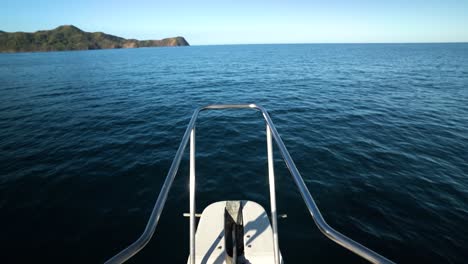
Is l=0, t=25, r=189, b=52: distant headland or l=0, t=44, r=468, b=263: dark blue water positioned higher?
l=0, t=25, r=189, b=52: distant headland

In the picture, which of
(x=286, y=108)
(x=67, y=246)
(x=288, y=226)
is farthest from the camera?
(x=286, y=108)

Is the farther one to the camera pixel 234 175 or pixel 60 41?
pixel 60 41

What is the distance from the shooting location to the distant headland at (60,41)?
12719cm

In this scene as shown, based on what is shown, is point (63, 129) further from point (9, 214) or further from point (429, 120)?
point (429, 120)

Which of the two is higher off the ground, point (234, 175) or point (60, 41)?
point (60, 41)

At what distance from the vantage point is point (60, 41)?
146000 millimetres

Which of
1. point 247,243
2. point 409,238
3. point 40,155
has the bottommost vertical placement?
point 409,238

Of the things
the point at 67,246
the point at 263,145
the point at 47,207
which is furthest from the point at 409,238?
the point at 47,207

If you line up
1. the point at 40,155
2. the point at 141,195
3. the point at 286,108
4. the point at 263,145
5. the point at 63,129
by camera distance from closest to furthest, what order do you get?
the point at 141,195, the point at 40,155, the point at 263,145, the point at 63,129, the point at 286,108

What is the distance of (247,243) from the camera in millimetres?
2674

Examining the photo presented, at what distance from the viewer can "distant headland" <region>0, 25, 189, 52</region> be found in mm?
127188

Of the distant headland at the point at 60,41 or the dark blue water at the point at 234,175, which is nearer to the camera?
the dark blue water at the point at 234,175

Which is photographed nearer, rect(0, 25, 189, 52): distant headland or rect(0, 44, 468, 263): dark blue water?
rect(0, 44, 468, 263): dark blue water

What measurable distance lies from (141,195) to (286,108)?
1121 centimetres
